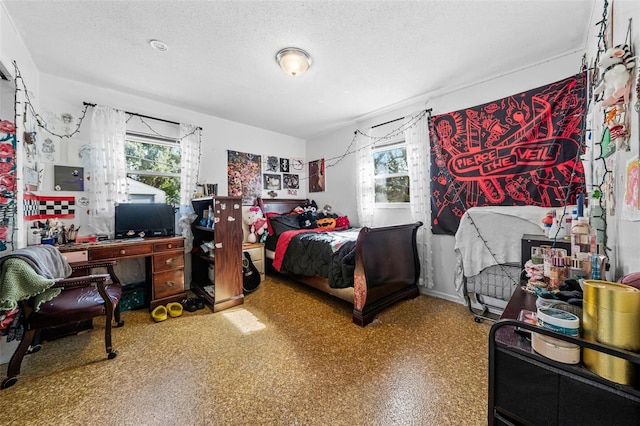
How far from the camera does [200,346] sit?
2.03 metres

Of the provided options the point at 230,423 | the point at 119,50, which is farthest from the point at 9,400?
the point at 119,50

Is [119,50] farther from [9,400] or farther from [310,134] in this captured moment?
[310,134]

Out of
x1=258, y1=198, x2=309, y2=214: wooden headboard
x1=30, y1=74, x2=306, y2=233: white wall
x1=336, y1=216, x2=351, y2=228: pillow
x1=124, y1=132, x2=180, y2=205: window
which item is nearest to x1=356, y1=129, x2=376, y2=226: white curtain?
x1=336, y1=216, x2=351, y2=228: pillow

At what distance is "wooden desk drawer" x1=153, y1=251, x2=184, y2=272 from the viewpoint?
2.67 m

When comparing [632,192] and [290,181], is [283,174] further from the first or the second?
[632,192]

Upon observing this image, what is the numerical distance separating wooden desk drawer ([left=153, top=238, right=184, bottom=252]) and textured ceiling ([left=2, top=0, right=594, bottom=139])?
178 centimetres

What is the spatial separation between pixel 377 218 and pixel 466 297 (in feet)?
5.19

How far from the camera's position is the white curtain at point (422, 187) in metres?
3.09

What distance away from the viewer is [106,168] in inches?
109

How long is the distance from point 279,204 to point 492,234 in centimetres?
322

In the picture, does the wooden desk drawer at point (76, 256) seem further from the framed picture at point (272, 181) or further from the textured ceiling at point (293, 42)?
the framed picture at point (272, 181)

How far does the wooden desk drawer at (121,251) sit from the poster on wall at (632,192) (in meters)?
3.50

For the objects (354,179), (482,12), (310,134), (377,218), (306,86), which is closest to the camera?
(482,12)

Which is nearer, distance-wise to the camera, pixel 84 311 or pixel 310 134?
pixel 84 311
